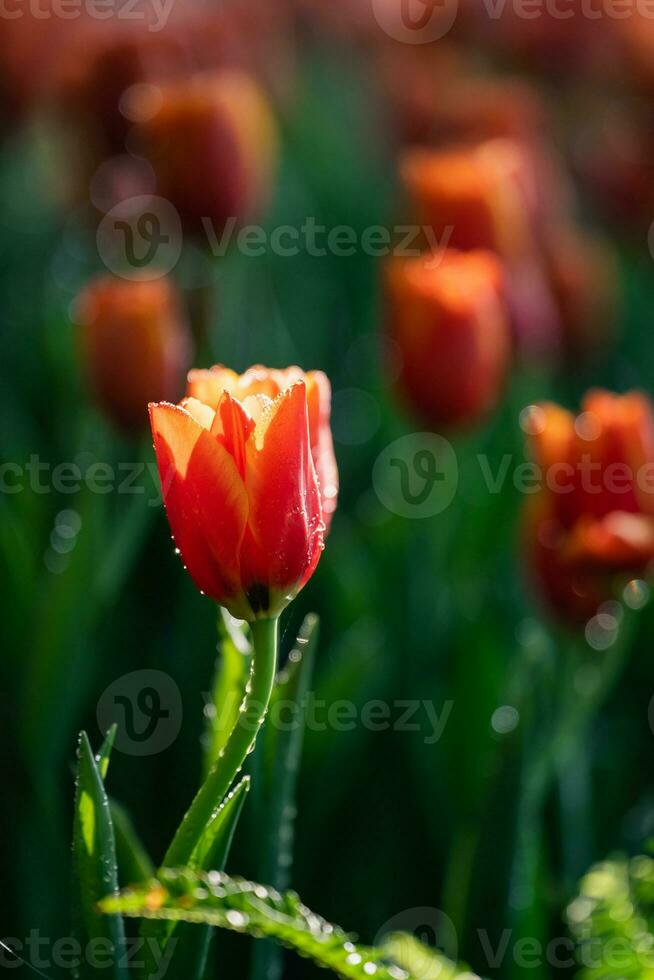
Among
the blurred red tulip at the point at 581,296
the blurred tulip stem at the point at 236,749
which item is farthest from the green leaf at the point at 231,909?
the blurred red tulip at the point at 581,296

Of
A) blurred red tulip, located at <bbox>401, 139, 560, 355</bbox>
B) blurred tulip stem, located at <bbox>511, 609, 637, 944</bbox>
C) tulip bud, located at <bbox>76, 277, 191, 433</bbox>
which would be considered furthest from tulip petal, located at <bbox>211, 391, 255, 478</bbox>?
blurred red tulip, located at <bbox>401, 139, 560, 355</bbox>

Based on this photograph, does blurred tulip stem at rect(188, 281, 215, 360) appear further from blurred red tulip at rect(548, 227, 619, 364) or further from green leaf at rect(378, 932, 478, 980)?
green leaf at rect(378, 932, 478, 980)

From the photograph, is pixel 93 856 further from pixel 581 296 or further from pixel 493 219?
pixel 581 296

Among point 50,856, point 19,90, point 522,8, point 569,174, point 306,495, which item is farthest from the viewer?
point 569,174

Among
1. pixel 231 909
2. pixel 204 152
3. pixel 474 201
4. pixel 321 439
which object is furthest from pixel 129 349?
pixel 231 909

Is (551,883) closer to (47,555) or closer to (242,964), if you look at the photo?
(242,964)

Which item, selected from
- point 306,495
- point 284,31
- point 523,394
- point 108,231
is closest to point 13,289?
point 108,231

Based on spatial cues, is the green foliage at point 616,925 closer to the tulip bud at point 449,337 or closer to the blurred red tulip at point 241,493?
the blurred red tulip at point 241,493
